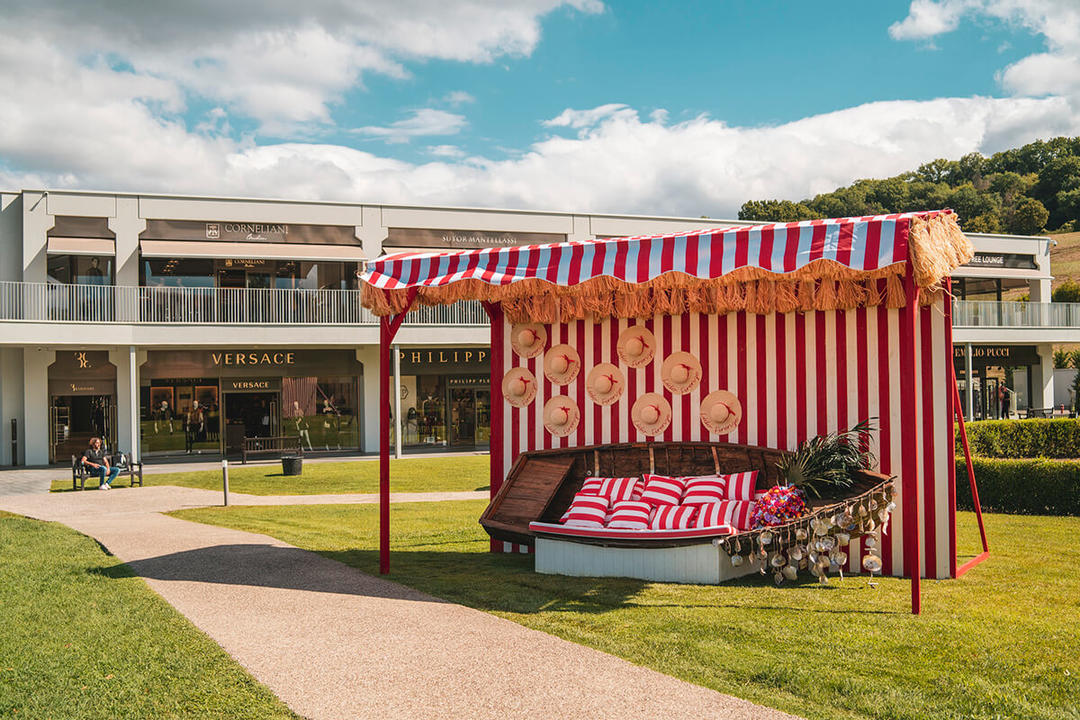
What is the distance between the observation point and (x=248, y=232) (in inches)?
1009

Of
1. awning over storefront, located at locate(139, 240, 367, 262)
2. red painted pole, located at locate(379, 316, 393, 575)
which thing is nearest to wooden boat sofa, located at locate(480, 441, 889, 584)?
red painted pole, located at locate(379, 316, 393, 575)

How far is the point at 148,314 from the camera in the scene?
2447 centimetres

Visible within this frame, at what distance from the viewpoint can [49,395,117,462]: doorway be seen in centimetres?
2502

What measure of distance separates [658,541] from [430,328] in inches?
736

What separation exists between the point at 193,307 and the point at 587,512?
18823 mm

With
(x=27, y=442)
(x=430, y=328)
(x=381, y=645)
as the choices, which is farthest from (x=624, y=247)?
(x=27, y=442)

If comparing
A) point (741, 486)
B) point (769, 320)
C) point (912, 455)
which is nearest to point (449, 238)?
point (769, 320)

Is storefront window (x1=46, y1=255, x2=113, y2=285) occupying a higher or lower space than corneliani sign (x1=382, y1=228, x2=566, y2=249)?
lower

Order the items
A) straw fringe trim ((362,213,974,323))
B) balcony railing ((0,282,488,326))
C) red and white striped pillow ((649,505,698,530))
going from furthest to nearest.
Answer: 1. balcony railing ((0,282,488,326))
2. red and white striped pillow ((649,505,698,530))
3. straw fringe trim ((362,213,974,323))

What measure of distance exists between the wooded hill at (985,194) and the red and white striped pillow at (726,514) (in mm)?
75083

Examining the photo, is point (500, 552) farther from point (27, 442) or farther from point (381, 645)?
point (27, 442)

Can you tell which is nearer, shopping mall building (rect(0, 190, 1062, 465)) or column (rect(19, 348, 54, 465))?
shopping mall building (rect(0, 190, 1062, 465))

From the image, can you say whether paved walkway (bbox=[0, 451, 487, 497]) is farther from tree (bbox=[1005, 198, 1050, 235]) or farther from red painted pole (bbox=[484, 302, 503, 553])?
tree (bbox=[1005, 198, 1050, 235])

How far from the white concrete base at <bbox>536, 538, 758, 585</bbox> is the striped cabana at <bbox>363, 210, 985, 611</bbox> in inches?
61.6
